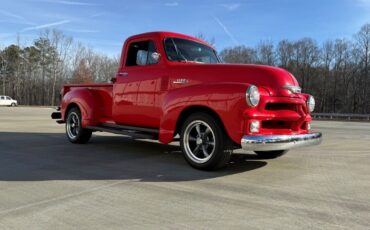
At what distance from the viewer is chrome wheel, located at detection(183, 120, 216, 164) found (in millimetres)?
6061

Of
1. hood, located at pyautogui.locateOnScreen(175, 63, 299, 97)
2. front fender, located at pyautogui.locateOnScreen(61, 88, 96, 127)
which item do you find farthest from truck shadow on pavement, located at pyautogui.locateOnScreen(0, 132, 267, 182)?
hood, located at pyautogui.locateOnScreen(175, 63, 299, 97)

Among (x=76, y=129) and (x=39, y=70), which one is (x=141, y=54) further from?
(x=39, y=70)

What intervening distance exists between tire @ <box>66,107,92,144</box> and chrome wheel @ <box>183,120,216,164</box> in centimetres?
381

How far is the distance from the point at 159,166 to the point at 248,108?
1945mm

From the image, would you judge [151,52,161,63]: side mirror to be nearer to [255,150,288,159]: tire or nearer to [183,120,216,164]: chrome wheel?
[183,120,216,164]: chrome wheel

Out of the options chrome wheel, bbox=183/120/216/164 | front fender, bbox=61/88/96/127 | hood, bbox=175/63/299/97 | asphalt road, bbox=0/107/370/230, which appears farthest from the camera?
front fender, bbox=61/88/96/127

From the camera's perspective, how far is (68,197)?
4.62 m

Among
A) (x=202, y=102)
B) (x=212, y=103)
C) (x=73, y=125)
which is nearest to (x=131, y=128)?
(x=202, y=102)

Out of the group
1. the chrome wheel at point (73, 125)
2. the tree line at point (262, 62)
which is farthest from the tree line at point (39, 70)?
the chrome wheel at point (73, 125)

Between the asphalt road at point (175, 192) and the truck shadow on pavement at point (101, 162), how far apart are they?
2cm

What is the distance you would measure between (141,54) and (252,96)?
10.0ft

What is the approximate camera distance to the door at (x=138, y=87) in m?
7.16

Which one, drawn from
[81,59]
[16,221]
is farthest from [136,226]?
[81,59]

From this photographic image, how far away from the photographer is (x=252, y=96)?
214 inches
